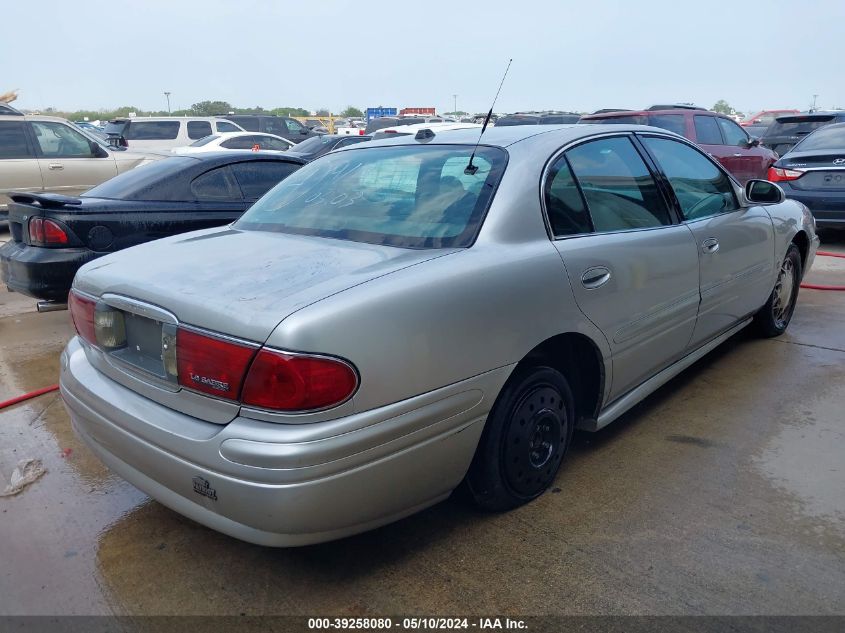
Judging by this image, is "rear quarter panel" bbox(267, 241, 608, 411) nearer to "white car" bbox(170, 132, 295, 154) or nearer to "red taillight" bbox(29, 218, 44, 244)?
"red taillight" bbox(29, 218, 44, 244)

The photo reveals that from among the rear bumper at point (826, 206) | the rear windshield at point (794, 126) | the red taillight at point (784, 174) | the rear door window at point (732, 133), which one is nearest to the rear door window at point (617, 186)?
the rear bumper at point (826, 206)

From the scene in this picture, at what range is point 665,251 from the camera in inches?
130

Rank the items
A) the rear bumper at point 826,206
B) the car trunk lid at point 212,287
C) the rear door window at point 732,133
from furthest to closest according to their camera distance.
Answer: the rear door window at point 732,133, the rear bumper at point 826,206, the car trunk lid at point 212,287

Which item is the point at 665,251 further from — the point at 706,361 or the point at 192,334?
the point at 192,334

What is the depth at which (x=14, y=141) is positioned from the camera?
9578 millimetres

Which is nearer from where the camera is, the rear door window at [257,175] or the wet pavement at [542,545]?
the wet pavement at [542,545]

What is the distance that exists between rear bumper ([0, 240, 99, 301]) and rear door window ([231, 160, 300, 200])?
4.48 ft

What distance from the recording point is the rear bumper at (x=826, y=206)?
25.2 feet

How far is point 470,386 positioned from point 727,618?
42.2 inches

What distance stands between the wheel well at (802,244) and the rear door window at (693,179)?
111cm

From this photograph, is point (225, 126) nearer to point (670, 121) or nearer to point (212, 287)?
point (670, 121)

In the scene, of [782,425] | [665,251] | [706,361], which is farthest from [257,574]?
[706,361]

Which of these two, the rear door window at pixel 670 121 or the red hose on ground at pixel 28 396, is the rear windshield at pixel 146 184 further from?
the rear door window at pixel 670 121

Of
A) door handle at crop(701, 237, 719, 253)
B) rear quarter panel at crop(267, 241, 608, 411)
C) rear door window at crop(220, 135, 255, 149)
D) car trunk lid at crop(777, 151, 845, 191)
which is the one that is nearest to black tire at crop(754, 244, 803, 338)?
door handle at crop(701, 237, 719, 253)
